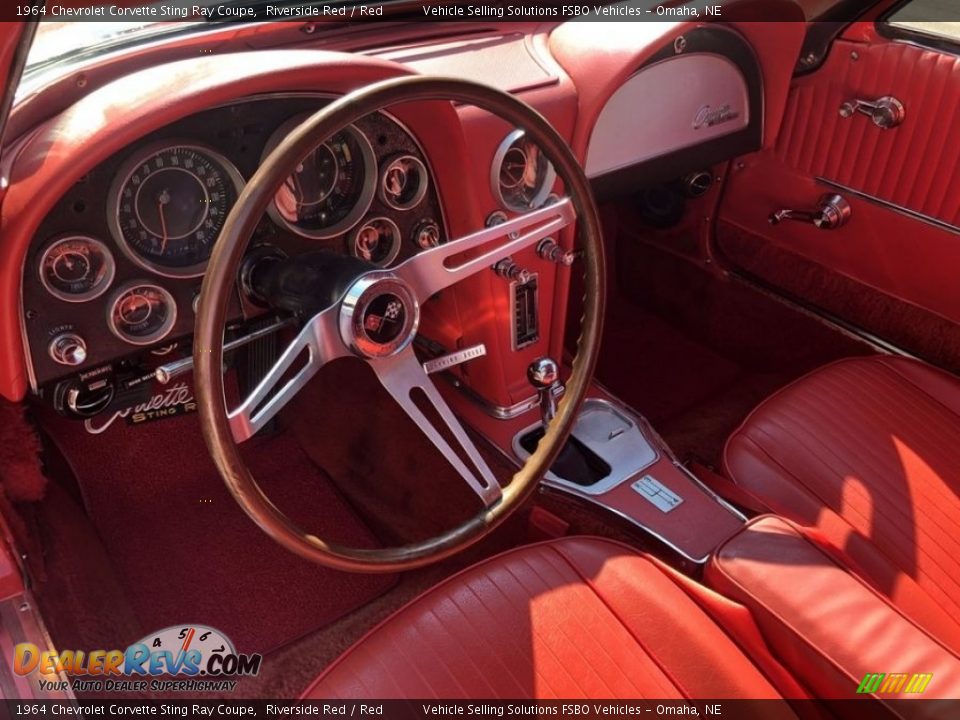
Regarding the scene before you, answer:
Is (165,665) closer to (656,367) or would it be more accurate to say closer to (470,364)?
(470,364)

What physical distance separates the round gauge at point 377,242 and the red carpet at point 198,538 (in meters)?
0.69

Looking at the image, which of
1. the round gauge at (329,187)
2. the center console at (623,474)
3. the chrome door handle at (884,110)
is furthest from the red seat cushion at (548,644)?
the chrome door handle at (884,110)

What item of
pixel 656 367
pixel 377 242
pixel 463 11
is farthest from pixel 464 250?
pixel 656 367

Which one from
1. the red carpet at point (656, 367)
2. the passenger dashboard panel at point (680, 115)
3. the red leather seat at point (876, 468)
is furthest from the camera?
the red carpet at point (656, 367)

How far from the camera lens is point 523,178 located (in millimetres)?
1638

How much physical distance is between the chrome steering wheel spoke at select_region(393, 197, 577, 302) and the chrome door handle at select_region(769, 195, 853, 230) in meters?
1.07

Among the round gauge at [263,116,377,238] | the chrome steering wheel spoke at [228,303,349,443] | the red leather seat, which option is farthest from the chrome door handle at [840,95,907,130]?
the chrome steering wheel spoke at [228,303,349,443]

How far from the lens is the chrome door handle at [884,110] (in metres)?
1.92

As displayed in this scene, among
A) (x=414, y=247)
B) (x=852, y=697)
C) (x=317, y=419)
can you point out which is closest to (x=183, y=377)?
(x=317, y=419)

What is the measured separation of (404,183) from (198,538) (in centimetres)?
95

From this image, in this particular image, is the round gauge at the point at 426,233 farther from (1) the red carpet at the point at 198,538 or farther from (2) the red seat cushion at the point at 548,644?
(1) the red carpet at the point at 198,538

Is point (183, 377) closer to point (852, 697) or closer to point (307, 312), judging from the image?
point (307, 312)

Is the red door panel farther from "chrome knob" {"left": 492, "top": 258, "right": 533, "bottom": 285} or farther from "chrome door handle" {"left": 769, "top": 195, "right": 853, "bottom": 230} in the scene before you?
"chrome knob" {"left": 492, "top": 258, "right": 533, "bottom": 285}

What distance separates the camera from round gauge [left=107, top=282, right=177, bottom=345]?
1.27m
